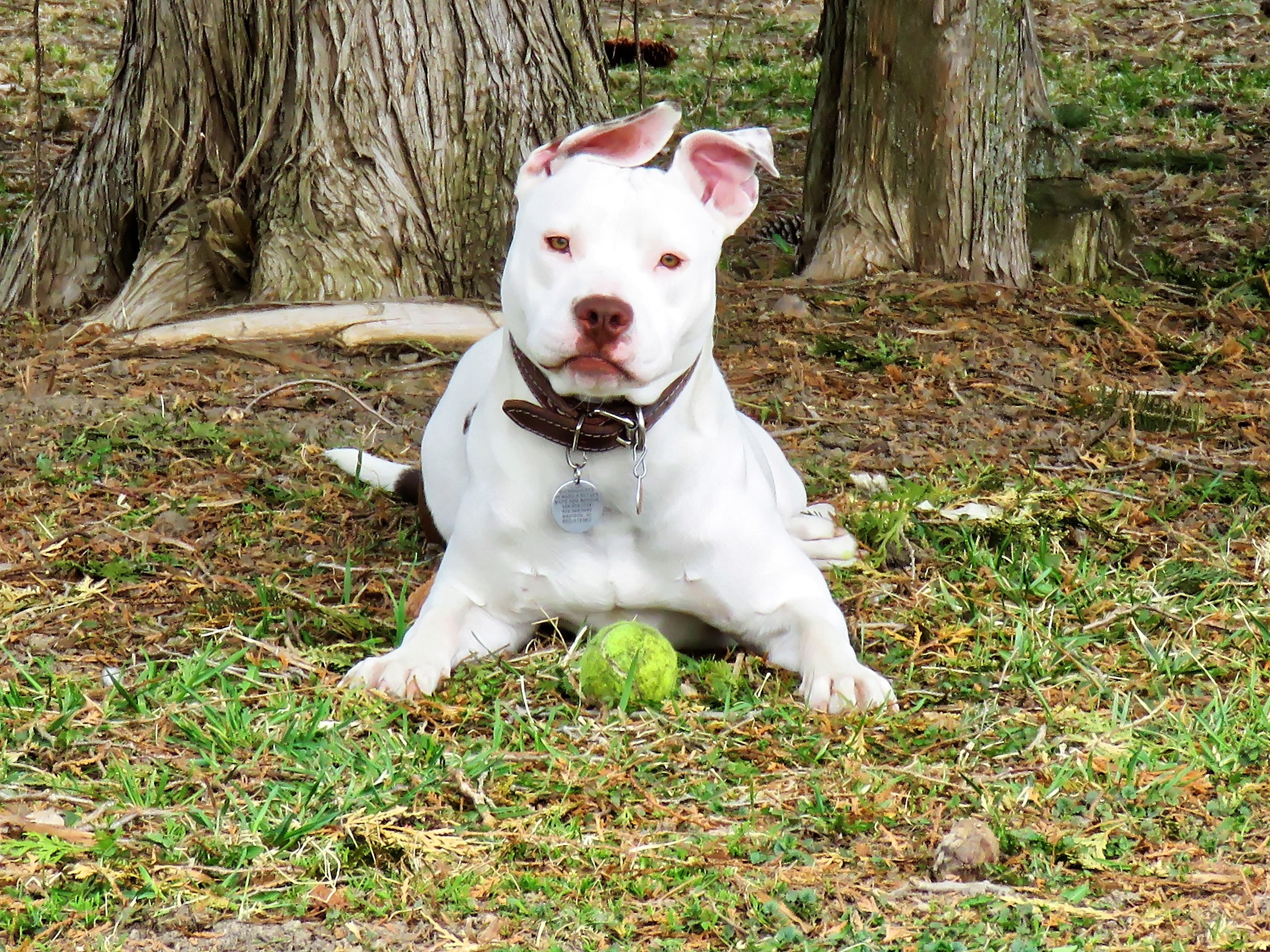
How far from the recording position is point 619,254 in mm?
3254

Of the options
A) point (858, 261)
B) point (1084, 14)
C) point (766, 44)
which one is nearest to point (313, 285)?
point (858, 261)

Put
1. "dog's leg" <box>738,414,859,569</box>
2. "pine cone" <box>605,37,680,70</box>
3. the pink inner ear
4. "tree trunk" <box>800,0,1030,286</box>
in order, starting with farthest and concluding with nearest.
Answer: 1. "pine cone" <box>605,37,680,70</box>
2. "tree trunk" <box>800,0,1030,286</box>
3. "dog's leg" <box>738,414,859,569</box>
4. the pink inner ear

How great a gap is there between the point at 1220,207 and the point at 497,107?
450 cm

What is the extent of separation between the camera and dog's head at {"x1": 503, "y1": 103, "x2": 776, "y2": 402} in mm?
3195

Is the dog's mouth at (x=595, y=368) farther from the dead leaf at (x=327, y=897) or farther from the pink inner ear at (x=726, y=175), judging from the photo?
the dead leaf at (x=327, y=897)

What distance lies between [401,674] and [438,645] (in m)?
0.14

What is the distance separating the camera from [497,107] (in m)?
6.00

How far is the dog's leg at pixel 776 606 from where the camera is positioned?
351 cm

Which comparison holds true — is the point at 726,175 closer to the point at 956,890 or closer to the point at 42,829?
the point at 956,890

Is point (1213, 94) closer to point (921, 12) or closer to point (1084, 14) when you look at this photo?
point (1084, 14)

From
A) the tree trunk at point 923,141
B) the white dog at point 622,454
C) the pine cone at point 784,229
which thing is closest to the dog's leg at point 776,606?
the white dog at point 622,454

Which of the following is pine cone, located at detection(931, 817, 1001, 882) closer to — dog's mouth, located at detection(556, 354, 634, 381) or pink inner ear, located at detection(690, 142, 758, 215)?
dog's mouth, located at detection(556, 354, 634, 381)

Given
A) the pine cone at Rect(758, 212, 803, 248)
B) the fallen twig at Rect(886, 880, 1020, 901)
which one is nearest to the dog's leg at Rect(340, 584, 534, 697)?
the fallen twig at Rect(886, 880, 1020, 901)

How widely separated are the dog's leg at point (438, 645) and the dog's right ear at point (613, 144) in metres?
0.98
